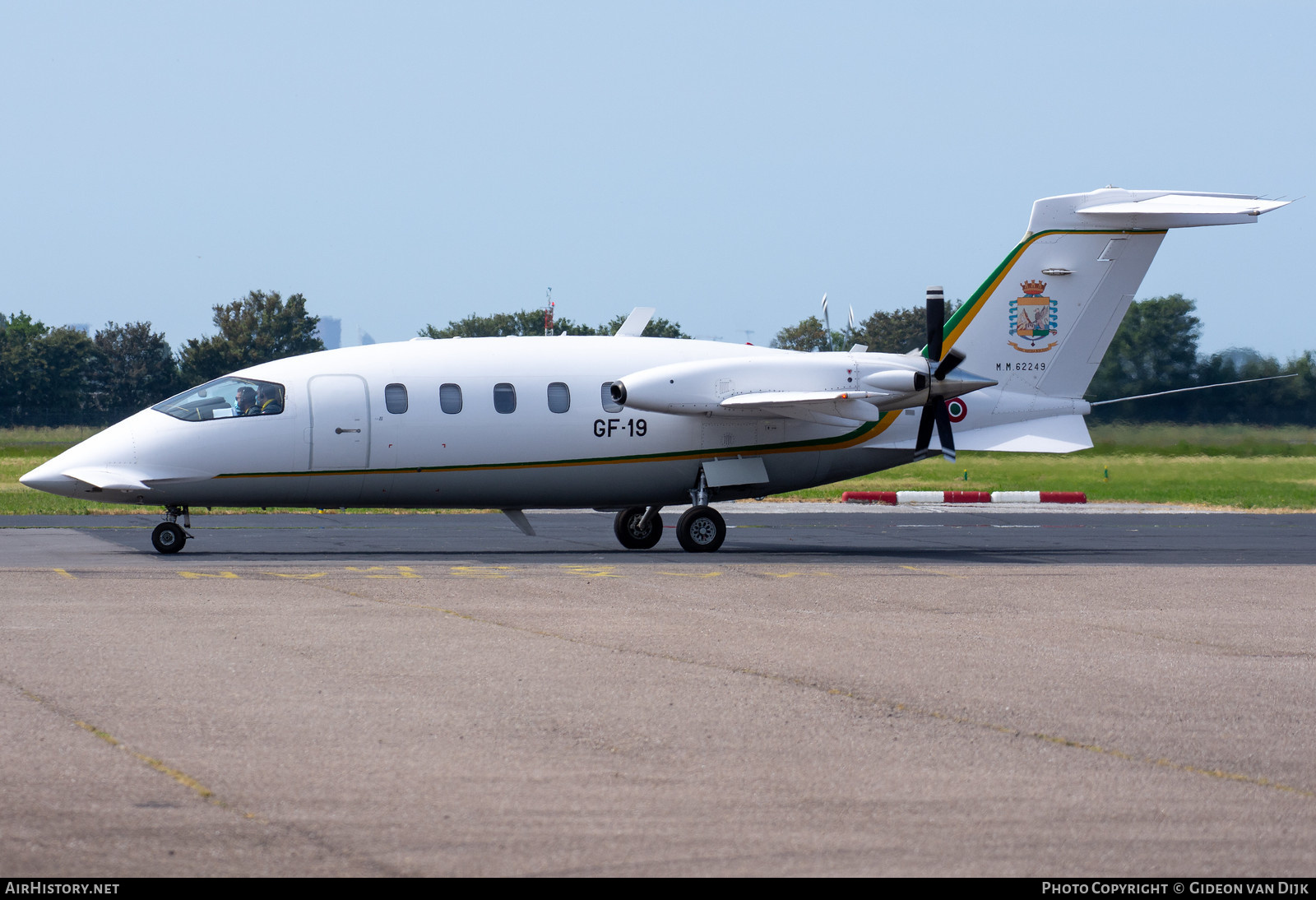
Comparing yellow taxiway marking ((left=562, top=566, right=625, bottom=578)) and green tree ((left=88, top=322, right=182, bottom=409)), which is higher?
green tree ((left=88, top=322, right=182, bottom=409))

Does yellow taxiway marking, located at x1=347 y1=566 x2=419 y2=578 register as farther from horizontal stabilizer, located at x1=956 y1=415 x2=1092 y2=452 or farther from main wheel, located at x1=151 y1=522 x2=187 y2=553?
horizontal stabilizer, located at x1=956 y1=415 x2=1092 y2=452

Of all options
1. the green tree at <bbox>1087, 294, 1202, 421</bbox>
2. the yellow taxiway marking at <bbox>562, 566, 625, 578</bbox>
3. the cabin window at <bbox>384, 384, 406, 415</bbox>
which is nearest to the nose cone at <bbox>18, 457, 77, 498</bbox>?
the cabin window at <bbox>384, 384, 406, 415</bbox>

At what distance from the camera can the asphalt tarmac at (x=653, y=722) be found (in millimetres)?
6301

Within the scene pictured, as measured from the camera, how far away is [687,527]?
926 inches

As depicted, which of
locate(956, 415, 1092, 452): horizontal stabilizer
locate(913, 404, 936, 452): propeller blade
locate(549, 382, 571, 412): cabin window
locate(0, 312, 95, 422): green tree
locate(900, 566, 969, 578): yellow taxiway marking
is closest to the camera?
locate(900, 566, 969, 578): yellow taxiway marking

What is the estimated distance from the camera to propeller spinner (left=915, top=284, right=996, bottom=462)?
23.6m

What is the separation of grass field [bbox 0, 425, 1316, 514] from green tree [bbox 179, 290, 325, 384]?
40.1 metres

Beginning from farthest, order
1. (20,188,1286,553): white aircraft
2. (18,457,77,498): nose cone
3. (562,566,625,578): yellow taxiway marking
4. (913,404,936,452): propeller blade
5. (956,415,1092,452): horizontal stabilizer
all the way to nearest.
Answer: (956,415,1092,452): horizontal stabilizer
(913,404,936,452): propeller blade
(20,188,1286,553): white aircraft
(18,457,77,498): nose cone
(562,566,625,578): yellow taxiway marking

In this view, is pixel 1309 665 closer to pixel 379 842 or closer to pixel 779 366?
pixel 379 842

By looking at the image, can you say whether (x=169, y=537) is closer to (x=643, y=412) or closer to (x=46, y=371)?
(x=643, y=412)

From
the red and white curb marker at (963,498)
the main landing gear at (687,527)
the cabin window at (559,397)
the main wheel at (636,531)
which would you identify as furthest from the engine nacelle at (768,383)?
the red and white curb marker at (963,498)

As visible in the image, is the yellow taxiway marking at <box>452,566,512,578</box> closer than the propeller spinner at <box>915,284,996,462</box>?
Yes

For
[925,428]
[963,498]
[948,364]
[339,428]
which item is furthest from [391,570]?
[963,498]

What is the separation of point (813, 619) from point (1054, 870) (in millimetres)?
8540
